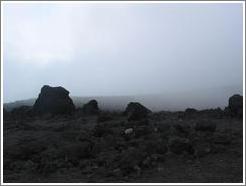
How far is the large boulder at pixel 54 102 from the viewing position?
80.8ft

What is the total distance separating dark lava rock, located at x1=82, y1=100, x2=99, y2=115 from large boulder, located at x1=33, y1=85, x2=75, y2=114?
784 millimetres

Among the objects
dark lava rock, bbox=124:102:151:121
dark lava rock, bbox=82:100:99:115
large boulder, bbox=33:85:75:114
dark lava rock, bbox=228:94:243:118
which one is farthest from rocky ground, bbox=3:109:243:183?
large boulder, bbox=33:85:75:114

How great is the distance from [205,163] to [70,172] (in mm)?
3590

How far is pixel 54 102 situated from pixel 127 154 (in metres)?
12.6

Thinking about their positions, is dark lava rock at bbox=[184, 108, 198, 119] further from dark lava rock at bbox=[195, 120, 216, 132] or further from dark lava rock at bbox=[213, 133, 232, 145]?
dark lava rock at bbox=[213, 133, 232, 145]

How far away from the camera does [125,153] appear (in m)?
13.2

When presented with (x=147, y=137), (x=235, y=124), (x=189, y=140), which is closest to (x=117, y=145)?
(x=147, y=137)

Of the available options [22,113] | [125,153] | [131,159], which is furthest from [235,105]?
[22,113]

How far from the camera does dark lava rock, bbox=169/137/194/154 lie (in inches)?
547

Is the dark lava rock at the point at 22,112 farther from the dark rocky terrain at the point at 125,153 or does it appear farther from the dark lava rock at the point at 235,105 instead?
the dark lava rock at the point at 235,105

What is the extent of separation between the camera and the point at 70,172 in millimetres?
12500

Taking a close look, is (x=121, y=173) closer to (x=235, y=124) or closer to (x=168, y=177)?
(x=168, y=177)

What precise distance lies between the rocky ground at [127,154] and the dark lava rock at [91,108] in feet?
19.4

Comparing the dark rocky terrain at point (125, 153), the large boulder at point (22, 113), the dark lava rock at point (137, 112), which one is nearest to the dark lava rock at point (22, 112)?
the large boulder at point (22, 113)
